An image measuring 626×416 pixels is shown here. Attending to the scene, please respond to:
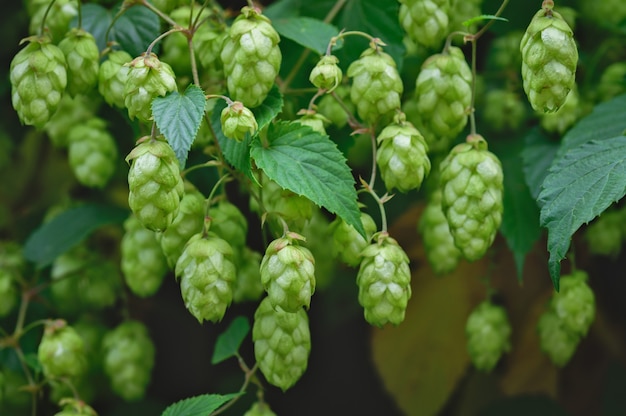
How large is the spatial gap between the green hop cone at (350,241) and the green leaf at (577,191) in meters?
0.22

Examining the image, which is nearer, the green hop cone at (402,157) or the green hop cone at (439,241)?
the green hop cone at (402,157)

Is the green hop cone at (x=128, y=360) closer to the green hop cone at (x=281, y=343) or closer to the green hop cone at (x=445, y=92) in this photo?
the green hop cone at (x=281, y=343)

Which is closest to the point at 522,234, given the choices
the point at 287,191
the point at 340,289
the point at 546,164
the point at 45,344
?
the point at 546,164

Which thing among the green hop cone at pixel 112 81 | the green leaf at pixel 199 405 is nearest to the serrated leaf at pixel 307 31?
the green hop cone at pixel 112 81

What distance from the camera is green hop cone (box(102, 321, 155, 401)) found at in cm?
152

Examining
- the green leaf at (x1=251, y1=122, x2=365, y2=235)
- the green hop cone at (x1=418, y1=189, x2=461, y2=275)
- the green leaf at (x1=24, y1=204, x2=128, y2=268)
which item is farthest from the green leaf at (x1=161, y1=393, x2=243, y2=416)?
the green leaf at (x1=24, y1=204, x2=128, y2=268)

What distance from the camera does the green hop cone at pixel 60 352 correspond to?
1.33 meters

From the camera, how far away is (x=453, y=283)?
71.2 inches

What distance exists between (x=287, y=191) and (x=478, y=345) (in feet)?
1.70

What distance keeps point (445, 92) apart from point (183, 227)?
1.27 feet

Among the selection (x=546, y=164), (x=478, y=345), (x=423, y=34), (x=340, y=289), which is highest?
(x=423, y=34)

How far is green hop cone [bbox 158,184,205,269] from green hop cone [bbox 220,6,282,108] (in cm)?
15

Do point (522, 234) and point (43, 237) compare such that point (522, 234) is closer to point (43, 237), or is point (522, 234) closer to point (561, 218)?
point (561, 218)

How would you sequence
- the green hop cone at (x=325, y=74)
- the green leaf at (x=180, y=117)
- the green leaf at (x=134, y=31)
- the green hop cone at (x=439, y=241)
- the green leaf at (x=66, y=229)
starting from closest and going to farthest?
1. the green leaf at (x=180, y=117)
2. the green hop cone at (x=325, y=74)
3. the green leaf at (x=134, y=31)
4. the green hop cone at (x=439, y=241)
5. the green leaf at (x=66, y=229)
